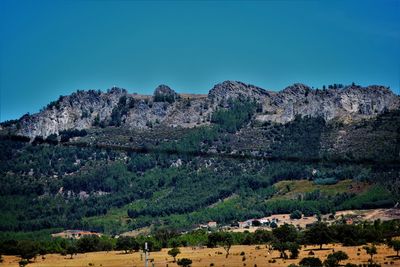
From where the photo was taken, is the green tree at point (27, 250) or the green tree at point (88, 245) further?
the green tree at point (88, 245)

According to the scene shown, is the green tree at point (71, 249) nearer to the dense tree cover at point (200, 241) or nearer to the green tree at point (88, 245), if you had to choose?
the dense tree cover at point (200, 241)

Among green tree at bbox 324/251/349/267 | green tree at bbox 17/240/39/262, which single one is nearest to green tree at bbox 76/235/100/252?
green tree at bbox 17/240/39/262

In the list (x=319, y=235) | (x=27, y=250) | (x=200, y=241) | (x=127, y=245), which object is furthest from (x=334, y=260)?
(x=200, y=241)

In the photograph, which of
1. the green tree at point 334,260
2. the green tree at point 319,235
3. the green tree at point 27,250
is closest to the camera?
the green tree at point 334,260

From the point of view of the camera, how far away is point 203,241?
156625 mm

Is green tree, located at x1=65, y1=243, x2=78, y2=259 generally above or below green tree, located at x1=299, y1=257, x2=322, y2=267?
below

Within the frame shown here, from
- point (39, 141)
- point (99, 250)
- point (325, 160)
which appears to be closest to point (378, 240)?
point (99, 250)

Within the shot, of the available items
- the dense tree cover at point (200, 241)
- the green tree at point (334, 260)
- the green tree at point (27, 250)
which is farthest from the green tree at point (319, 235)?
the green tree at point (27, 250)

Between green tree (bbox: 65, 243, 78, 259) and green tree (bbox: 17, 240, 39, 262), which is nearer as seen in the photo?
green tree (bbox: 17, 240, 39, 262)

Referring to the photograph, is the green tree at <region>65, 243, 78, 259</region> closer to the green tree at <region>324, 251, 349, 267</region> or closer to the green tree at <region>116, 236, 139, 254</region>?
the green tree at <region>116, 236, 139, 254</region>

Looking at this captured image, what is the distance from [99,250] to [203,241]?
24807mm

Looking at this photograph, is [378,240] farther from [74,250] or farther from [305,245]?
[74,250]

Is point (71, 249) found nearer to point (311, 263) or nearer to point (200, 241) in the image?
point (200, 241)

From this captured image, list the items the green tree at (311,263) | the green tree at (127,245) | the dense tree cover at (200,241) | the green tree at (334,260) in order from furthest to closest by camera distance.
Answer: the green tree at (127,245) → the dense tree cover at (200,241) → the green tree at (311,263) → the green tree at (334,260)
